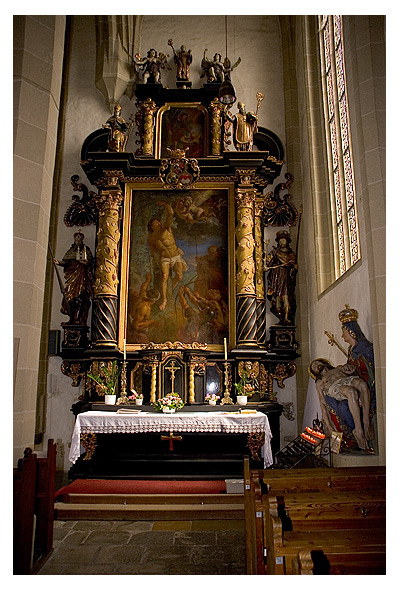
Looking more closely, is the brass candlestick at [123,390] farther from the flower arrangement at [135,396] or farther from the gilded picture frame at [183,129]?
the gilded picture frame at [183,129]

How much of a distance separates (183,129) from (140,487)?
7208mm

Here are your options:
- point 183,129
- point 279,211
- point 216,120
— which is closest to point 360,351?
point 279,211

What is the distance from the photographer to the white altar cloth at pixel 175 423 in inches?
283

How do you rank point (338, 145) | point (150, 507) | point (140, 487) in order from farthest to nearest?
point (338, 145), point (140, 487), point (150, 507)

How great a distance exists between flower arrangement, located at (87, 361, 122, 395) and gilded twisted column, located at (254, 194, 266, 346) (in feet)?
9.04

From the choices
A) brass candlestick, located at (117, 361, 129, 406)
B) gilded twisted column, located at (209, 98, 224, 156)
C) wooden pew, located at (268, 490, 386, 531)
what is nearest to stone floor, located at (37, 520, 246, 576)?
wooden pew, located at (268, 490, 386, 531)

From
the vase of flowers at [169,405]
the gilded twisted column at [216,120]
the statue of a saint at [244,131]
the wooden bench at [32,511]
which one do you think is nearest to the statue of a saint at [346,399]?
the vase of flowers at [169,405]

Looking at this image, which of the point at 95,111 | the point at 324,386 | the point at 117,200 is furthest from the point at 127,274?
the point at 324,386

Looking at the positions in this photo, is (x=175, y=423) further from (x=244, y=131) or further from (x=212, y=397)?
(x=244, y=131)

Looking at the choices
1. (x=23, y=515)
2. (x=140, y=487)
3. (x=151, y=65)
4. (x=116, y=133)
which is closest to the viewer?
(x=23, y=515)

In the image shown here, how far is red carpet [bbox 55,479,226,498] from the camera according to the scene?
21.1 feet

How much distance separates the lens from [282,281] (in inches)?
378

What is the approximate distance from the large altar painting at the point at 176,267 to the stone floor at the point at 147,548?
4.00 m

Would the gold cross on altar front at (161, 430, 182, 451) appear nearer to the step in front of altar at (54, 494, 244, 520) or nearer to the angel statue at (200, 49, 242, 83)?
the step in front of altar at (54, 494, 244, 520)
